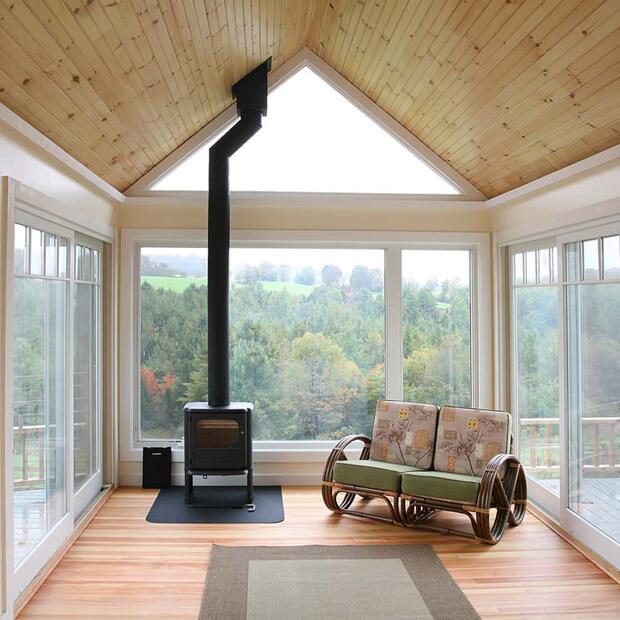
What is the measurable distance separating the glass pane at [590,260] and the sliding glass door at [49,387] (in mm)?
3507

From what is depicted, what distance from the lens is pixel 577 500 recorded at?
16.4ft

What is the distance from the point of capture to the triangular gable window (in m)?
6.41

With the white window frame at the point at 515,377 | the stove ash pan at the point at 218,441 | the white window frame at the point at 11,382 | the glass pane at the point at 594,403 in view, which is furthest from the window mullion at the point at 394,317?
the white window frame at the point at 11,382

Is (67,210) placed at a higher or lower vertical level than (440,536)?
higher

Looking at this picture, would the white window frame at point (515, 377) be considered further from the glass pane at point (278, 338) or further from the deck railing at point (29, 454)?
the deck railing at point (29, 454)

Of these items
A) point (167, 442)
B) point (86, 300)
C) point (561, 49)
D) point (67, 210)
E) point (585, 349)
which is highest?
point (561, 49)

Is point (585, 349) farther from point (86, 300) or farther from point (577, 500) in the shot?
point (86, 300)

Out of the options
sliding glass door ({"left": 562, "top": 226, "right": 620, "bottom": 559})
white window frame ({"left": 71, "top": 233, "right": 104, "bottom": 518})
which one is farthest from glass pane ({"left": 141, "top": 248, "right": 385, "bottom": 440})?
sliding glass door ({"left": 562, "top": 226, "right": 620, "bottom": 559})

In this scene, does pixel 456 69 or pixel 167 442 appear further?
pixel 167 442

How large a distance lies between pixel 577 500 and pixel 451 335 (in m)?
2.08

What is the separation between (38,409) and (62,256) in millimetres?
1082

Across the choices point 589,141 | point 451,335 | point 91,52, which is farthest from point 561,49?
point 451,335

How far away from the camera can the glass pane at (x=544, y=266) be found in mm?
5520

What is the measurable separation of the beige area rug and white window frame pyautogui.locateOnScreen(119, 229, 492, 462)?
186cm
